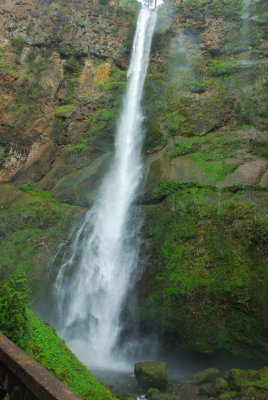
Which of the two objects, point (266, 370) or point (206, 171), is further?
point (206, 171)

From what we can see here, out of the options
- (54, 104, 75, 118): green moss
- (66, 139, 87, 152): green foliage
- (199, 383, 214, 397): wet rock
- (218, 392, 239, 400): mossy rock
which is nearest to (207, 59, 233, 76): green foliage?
(66, 139, 87, 152): green foliage

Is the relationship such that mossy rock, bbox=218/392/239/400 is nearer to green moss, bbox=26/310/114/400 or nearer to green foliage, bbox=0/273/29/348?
green moss, bbox=26/310/114/400

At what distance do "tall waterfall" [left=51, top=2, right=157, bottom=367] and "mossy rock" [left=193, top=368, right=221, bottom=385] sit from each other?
3118 mm

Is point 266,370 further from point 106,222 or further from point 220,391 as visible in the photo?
point 106,222

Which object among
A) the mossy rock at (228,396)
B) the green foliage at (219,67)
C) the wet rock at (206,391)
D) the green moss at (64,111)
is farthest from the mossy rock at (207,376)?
the green moss at (64,111)

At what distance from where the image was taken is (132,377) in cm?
1049

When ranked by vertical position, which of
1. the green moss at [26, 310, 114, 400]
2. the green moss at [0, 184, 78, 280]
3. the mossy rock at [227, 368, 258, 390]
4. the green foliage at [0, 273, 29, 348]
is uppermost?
the green moss at [0, 184, 78, 280]

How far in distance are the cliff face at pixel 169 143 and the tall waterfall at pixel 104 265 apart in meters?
0.82

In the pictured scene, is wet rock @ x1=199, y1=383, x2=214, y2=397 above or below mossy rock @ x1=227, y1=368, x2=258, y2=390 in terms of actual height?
below

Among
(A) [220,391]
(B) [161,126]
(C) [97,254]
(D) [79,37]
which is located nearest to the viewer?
(A) [220,391]

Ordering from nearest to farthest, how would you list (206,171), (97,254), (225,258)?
(225,258) → (97,254) → (206,171)

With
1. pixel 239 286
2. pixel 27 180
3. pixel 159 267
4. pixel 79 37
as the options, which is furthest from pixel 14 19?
pixel 239 286

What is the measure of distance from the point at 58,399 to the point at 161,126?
1858 centimetres

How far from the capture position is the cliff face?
1170 cm
